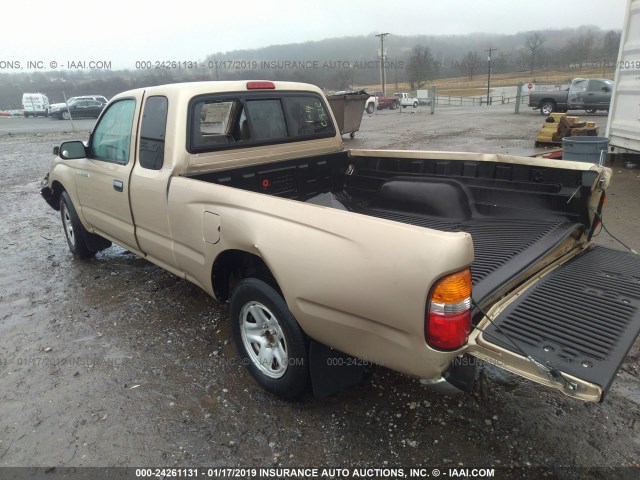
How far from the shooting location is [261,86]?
3736 mm

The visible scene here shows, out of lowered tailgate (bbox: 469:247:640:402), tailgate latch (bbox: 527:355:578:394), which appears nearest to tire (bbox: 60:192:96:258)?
lowered tailgate (bbox: 469:247:640:402)

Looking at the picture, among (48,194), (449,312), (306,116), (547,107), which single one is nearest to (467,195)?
(306,116)

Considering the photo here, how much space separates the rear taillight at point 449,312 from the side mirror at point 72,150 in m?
3.71

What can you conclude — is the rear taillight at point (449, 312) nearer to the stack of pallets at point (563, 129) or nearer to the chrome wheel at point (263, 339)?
the chrome wheel at point (263, 339)

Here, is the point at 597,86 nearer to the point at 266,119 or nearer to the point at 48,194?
the point at 266,119

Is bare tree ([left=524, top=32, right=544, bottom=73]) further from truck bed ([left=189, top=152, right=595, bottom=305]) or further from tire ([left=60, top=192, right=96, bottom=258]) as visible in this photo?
tire ([left=60, top=192, right=96, bottom=258])

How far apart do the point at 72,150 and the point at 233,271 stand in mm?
2236

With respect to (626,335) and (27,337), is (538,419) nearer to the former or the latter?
(626,335)

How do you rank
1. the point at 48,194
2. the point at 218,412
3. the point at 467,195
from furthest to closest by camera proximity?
the point at 48,194 < the point at 467,195 < the point at 218,412

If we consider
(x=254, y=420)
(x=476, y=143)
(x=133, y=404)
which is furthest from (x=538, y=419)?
(x=476, y=143)

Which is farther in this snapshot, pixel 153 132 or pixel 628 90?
pixel 628 90

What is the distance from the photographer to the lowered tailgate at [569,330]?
1.73 m

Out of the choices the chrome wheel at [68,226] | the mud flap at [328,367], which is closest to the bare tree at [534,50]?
the chrome wheel at [68,226]

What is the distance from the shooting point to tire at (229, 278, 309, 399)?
246 cm
